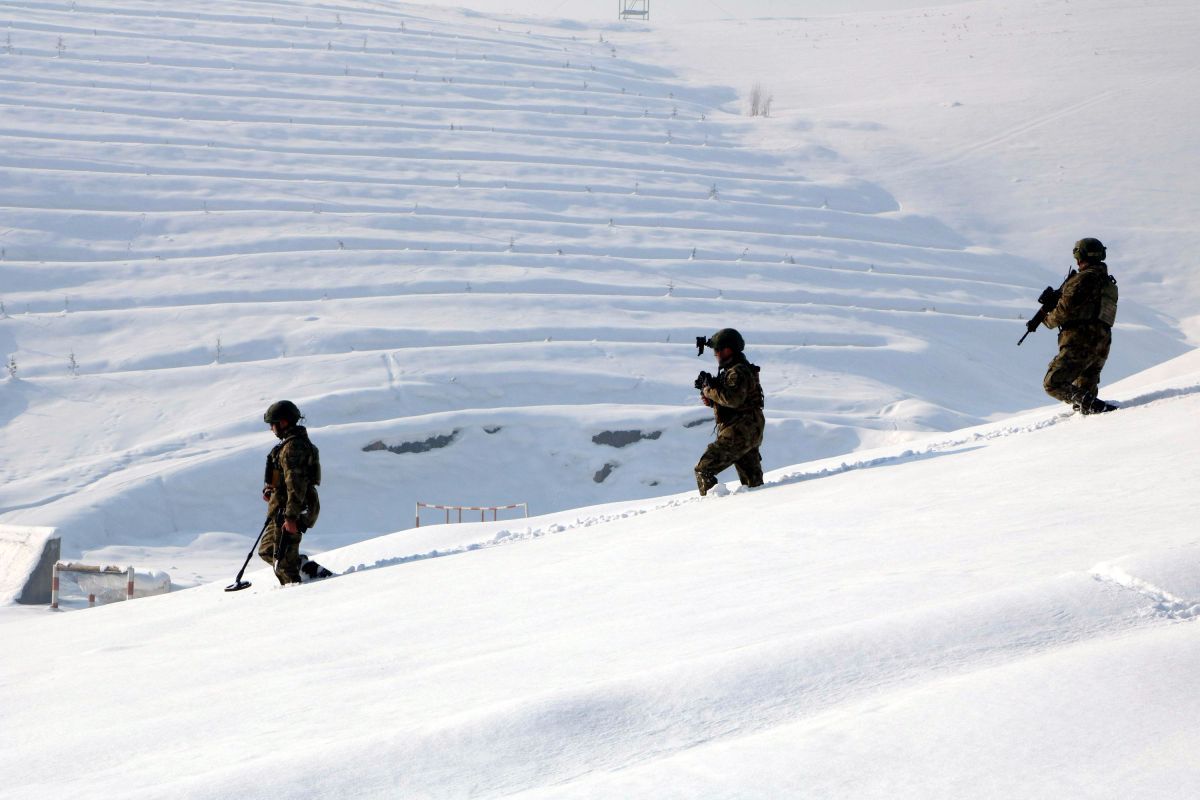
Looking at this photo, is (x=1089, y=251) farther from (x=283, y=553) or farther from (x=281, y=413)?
(x=283, y=553)

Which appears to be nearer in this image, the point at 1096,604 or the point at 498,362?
the point at 1096,604

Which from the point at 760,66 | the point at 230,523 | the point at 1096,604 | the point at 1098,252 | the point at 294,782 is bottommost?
the point at 230,523

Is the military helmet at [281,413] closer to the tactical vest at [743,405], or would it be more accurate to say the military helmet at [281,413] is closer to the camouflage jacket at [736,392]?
the camouflage jacket at [736,392]

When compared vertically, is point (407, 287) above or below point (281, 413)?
above

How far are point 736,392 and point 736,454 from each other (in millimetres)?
569

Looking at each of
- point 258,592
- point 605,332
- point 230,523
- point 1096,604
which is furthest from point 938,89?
point 1096,604

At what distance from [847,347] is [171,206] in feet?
38.1

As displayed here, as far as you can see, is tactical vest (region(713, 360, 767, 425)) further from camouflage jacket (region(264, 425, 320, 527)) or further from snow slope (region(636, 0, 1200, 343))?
snow slope (region(636, 0, 1200, 343))

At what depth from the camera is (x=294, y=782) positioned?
139 inches

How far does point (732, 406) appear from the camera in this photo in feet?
29.3

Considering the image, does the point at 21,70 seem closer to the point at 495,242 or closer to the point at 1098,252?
the point at 495,242

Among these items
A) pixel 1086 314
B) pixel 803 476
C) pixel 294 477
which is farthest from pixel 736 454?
pixel 294 477

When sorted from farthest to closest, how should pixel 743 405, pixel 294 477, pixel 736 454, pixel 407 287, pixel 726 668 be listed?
pixel 407 287, pixel 736 454, pixel 743 405, pixel 294 477, pixel 726 668

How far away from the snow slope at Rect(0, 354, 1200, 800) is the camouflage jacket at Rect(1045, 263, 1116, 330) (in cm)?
122
